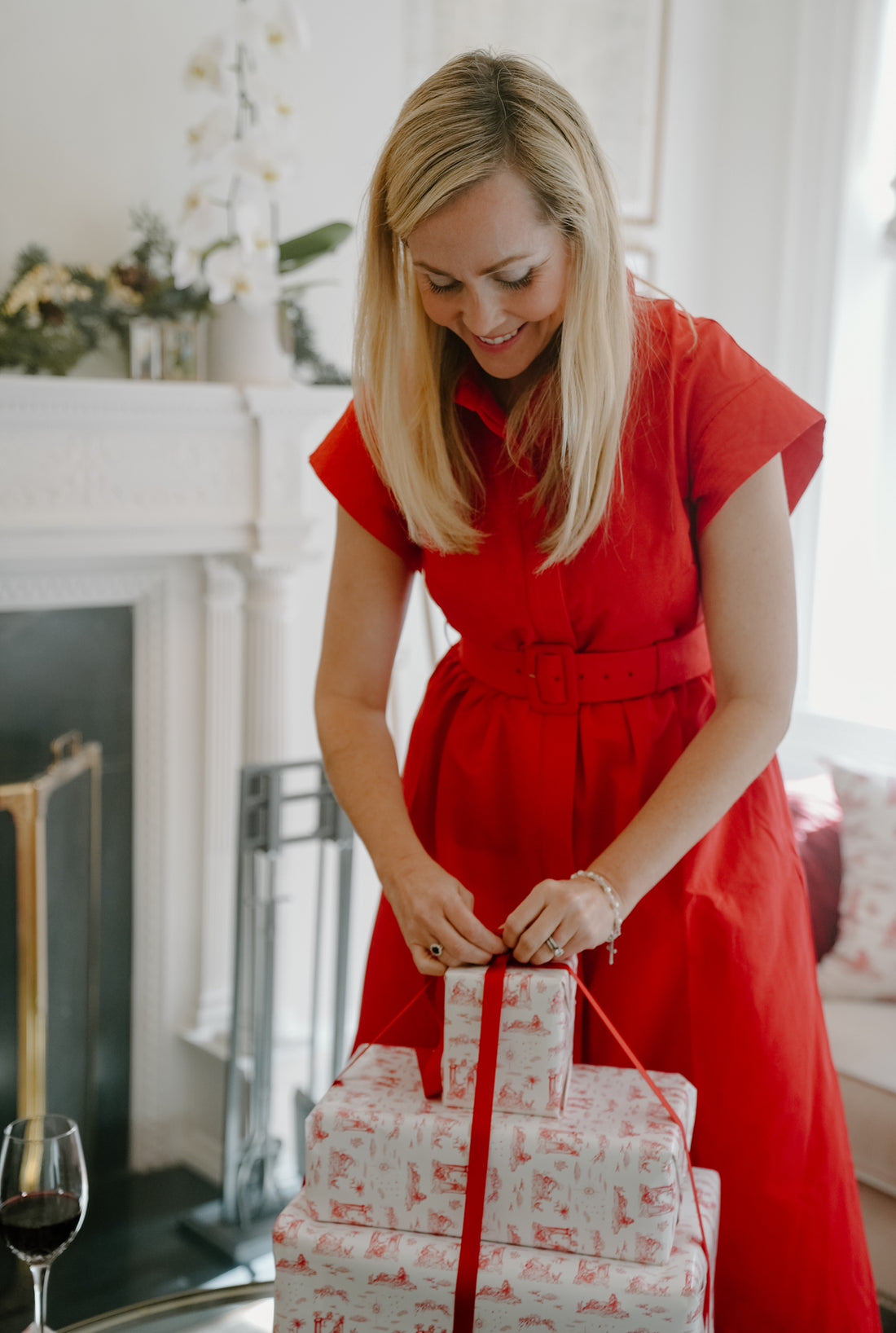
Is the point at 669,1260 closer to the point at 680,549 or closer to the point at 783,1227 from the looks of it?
the point at 783,1227

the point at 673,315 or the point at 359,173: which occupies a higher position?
the point at 359,173

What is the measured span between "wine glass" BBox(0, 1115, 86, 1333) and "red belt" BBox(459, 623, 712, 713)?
51cm

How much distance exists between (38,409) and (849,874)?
1555 millimetres

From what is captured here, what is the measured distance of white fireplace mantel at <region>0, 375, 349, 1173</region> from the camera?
2.13 metres

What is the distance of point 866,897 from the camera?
2.18 m

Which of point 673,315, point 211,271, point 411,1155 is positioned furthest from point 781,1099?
point 211,271

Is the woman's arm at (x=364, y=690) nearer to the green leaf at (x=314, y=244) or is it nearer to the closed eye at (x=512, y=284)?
the closed eye at (x=512, y=284)

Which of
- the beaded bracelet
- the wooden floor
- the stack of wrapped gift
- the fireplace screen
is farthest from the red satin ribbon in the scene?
the fireplace screen

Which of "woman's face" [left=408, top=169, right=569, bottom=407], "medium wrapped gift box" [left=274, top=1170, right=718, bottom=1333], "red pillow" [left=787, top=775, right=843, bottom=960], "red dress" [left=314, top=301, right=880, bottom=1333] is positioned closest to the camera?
"medium wrapped gift box" [left=274, top=1170, right=718, bottom=1333]

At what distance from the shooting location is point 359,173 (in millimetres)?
2459

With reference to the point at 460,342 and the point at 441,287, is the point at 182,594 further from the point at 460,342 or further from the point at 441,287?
the point at 441,287

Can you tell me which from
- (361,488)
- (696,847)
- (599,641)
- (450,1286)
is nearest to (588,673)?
(599,641)

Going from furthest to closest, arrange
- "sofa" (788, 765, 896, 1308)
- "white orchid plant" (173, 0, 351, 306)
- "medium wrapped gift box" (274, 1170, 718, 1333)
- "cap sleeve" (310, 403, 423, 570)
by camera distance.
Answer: "white orchid plant" (173, 0, 351, 306)
"sofa" (788, 765, 896, 1308)
"cap sleeve" (310, 403, 423, 570)
"medium wrapped gift box" (274, 1170, 718, 1333)

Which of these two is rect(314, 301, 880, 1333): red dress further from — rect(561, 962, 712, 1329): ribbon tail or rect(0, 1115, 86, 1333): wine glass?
rect(0, 1115, 86, 1333): wine glass
